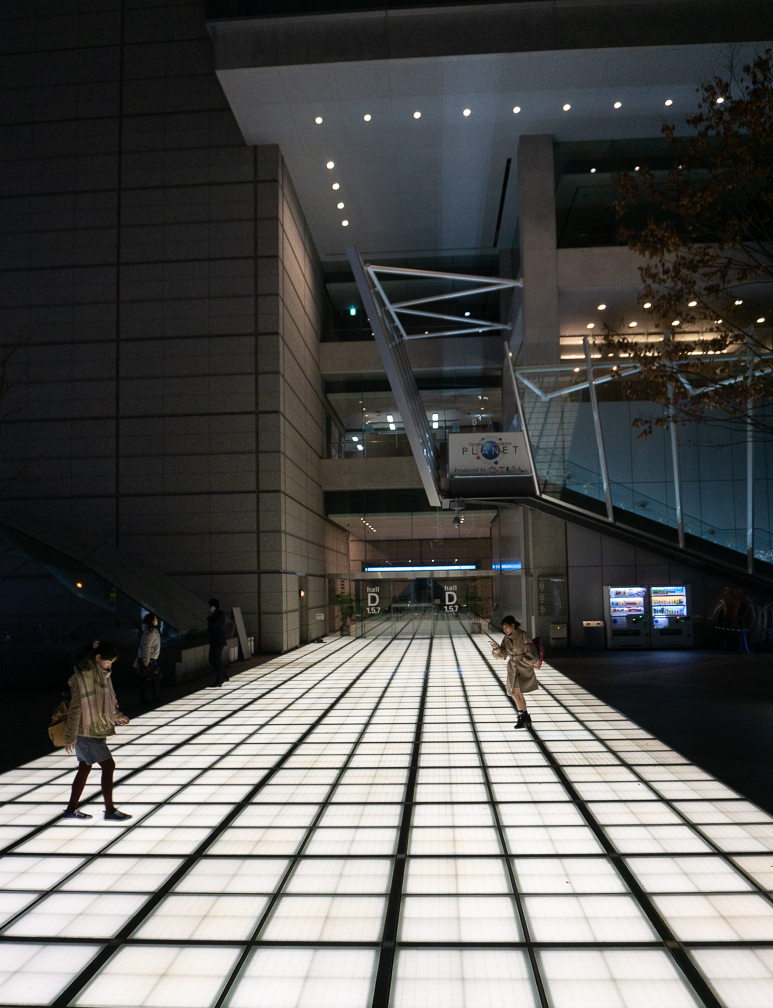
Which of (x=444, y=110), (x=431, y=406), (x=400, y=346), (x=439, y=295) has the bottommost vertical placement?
(x=431, y=406)

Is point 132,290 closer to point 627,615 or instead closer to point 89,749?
point 627,615

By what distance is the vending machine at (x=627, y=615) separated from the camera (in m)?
20.9

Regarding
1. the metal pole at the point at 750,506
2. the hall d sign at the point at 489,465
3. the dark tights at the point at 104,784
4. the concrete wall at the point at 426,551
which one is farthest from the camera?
the concrete wall at the point at 426,551

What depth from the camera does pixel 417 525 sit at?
32.8 m

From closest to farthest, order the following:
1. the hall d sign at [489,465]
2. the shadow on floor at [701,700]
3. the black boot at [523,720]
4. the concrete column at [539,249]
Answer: the shadow on floor at [701,700]
the black boot at [523,720]
the hall d sign at [489,465]
the concrete column at [539,249]

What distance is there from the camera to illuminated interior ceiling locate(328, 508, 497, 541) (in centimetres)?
3216

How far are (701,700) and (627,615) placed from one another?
A: 382 inches

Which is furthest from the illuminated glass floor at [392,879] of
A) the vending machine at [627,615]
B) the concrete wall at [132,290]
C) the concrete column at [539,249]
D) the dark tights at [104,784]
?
the concrete column at [539,249]

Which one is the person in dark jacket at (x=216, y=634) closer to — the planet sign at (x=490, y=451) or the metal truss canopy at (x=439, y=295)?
the planet sign at (x=490, y=451)

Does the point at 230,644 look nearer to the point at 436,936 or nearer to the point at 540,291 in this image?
the point at 540,291

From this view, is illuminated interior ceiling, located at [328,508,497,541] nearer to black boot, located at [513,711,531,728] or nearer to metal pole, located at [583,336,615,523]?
metal pole, located at [583,336,615,523]

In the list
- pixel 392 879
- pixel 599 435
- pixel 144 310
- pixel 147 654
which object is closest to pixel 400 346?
pixel 599 435

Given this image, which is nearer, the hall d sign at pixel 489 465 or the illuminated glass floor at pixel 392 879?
the illuminated glass floor at pixel 392 879

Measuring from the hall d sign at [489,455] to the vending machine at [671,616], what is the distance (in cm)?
524
